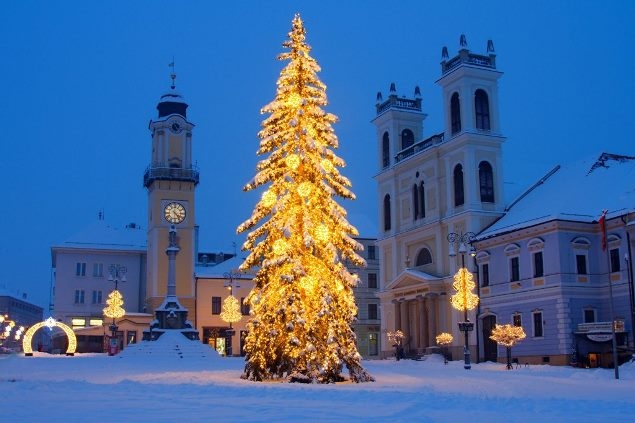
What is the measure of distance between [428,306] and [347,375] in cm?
2862

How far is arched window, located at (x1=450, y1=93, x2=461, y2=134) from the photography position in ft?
181

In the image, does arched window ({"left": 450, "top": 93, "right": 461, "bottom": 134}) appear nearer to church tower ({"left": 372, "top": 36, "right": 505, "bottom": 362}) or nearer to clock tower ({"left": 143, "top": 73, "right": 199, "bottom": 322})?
church tower ({"left": 372, "top": 36, "right": 505, "bottom": 362})

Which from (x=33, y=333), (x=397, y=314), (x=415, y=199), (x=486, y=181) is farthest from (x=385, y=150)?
(x=33, y=333)

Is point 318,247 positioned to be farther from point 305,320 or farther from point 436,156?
point 436,156

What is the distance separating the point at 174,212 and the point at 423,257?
97.7ft

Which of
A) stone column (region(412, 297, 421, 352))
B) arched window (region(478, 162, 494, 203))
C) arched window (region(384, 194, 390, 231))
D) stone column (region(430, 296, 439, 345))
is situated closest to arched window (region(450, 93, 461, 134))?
arched window (region(478, 162, 494, 203))

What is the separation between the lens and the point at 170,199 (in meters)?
78.2

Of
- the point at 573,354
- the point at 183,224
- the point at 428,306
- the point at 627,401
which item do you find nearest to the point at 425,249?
the point at 428,306

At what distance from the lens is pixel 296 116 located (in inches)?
1038

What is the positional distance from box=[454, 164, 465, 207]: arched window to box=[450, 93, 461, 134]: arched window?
2.84m

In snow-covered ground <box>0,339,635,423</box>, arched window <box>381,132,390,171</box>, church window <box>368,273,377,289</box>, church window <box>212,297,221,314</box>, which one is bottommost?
snow-covered ground <box>0,339,635,423</box>

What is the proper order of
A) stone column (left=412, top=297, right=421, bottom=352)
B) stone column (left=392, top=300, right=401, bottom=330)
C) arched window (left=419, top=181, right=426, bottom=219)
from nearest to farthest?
stone column (left=412, top=297, right=421, bottom=352) → arched window (left=419, top=181, right=426, bottom=219) → stone column (left=392, top=300, right=401, bottom=330)

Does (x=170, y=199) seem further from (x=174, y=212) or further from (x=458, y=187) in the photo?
(x=458, y=187)

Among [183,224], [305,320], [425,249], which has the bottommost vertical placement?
[305,320]
